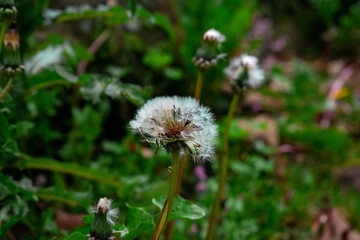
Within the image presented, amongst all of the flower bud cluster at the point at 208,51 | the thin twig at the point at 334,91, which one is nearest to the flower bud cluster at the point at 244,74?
the flower bud cluster at the point at 208,51

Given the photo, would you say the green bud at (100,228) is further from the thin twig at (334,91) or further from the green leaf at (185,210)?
the thin twig at (334,91)

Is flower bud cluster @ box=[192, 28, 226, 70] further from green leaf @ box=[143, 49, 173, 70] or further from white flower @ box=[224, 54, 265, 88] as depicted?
green leaf @ box=[143, 49, 173, 70]

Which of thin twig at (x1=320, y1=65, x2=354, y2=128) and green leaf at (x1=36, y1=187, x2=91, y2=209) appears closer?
green leaf at (x1=36, y1=187, x2=91, y2=209)

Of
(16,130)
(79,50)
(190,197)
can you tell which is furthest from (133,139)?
(16,130)

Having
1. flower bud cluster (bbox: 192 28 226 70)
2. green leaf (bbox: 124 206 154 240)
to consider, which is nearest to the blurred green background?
green leaf (bbox: 124 206 154 240)

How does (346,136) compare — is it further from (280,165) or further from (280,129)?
(280,165)

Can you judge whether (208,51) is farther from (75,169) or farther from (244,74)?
(75,169)

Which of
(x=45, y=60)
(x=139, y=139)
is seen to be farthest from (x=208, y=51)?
(x=139, y=139)
